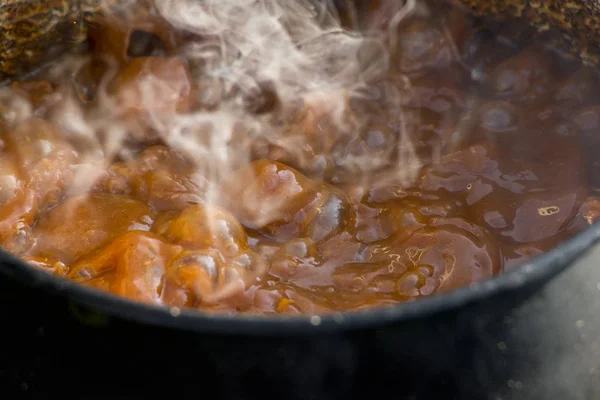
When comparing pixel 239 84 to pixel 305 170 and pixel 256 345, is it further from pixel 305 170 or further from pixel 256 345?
pixel 256 345

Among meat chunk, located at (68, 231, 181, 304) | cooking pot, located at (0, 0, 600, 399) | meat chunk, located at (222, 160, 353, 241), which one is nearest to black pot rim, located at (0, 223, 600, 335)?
cooking pot, located at (0, 0, 600, 399)

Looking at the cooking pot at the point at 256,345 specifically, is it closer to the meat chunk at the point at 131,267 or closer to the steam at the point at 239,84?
the meat chunk at the point at 131,267

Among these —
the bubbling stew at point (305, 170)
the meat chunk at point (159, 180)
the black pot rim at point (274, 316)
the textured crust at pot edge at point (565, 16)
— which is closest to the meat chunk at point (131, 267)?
the bubbling stew at point (305, 170)

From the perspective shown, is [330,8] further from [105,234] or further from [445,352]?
[445,352]

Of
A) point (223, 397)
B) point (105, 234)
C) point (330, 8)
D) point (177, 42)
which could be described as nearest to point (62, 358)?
point (223, 397)

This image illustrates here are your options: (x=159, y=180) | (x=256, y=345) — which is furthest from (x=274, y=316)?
(x=159, y=180)

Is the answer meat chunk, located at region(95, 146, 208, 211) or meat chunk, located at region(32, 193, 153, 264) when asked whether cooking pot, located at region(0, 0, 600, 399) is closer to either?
meat chunk, located at region(32, 193, 153, 264)
